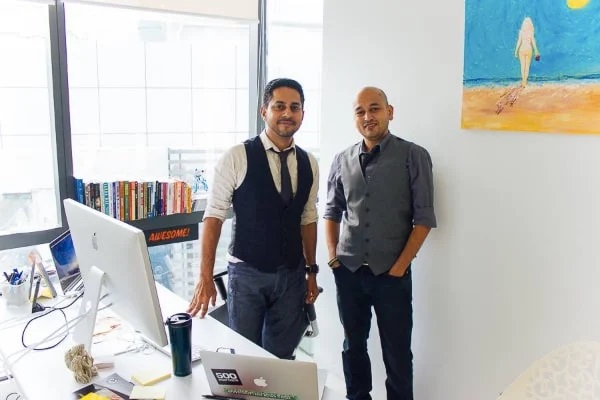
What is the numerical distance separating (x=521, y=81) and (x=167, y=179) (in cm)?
209

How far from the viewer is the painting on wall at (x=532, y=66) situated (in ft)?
6.02

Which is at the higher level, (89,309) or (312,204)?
(312,204)

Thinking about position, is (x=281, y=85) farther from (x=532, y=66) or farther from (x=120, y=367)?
(x=120, y=367)

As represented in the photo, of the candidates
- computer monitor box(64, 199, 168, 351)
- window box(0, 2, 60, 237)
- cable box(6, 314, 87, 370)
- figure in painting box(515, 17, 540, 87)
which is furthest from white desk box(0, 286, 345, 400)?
figure in painting box(515, 17, 540, 87)

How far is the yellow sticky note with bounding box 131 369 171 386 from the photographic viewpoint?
1.58 meters

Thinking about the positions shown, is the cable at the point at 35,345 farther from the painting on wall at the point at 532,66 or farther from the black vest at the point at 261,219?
the painting on wall at the point at 532,66

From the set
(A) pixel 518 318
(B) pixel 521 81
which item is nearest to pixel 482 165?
(B) pixel 521 81

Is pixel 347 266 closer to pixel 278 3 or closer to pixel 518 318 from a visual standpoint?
pixel 518 318

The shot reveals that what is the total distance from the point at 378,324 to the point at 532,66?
52.5 inches

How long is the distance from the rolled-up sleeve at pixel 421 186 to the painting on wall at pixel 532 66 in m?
0.23

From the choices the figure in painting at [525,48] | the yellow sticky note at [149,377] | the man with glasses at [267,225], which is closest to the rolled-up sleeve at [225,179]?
the man with glasses at [267,225]

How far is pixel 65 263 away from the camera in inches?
86.6

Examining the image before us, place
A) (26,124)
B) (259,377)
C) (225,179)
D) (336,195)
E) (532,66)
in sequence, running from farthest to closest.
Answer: (26,124) < (336,195) < (225,179) < (532,66) < (259,377)

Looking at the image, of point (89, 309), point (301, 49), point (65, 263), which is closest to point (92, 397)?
point (89, 309)
